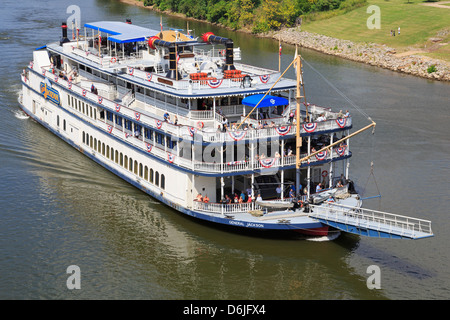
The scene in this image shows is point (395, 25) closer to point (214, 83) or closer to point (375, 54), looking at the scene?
point (375, 54)

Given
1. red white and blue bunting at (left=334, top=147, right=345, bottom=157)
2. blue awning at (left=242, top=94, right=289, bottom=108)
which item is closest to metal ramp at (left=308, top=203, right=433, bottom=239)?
red white and blue bunting at (left=334, top=147, right=345, bottom=157)

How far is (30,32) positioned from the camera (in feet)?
321

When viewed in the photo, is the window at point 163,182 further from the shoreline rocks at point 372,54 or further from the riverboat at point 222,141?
the shoreline rocks at point 372,54

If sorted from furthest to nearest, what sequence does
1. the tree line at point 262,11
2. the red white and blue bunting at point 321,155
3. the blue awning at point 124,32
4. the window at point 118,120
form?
the tree line at point 262,11
the blue awning at point 124,32
the window at point 118,120
the red white and blue bunting at point 321,155

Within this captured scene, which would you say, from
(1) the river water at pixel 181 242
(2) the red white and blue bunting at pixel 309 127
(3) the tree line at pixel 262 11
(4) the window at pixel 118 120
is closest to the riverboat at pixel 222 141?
(2) the red white and blue bunting at pixel 309 127

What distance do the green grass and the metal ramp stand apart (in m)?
55.0

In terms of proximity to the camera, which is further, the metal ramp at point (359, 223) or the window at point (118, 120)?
the window at point (118, 120)

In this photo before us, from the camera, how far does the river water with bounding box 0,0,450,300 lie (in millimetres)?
33406

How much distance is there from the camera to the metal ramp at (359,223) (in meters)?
33.1

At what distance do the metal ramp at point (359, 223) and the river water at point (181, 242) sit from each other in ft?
6.39

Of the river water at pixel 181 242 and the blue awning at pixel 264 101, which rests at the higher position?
the blue awning at pixel 264 101

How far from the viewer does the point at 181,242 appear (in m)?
38.2

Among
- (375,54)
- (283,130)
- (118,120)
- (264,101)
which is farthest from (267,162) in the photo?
(375,54)
